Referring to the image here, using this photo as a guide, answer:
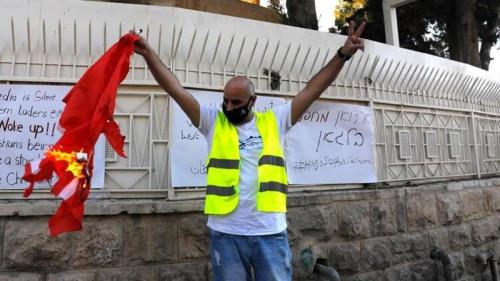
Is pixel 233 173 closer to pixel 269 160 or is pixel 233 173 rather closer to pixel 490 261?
pixel 269 160

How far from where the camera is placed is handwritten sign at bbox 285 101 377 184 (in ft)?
16.2

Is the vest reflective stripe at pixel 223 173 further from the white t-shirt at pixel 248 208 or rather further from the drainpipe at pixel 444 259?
the drainpipe at pixel 444 259

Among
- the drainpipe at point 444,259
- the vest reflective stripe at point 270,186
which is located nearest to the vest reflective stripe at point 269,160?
the vest reflective stripe at point 270,186

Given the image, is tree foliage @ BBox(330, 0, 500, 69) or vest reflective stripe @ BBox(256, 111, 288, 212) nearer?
vest reflective stripe @ BBox(256, 111, 288, 212)

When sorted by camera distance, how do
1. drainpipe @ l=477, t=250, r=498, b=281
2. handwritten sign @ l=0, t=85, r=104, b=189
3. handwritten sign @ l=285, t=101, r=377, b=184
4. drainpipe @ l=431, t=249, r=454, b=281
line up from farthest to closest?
drainpipe @ l=477, t=250, r=498, b=281 → drainpipe @ l=431, t=249, r=454, b=281 → handwritten sign @ l=285, t=101, r=377, b=184 → handwritten sign @ l=0, t=85, r=104, b=189

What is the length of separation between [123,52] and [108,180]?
1589 millimetres

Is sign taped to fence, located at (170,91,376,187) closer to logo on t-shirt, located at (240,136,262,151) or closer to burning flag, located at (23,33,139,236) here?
burning flag, located at (23,33,139,236)

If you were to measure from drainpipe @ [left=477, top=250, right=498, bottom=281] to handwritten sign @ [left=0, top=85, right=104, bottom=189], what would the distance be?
5.05m

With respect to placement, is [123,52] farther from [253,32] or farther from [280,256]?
[253,32]

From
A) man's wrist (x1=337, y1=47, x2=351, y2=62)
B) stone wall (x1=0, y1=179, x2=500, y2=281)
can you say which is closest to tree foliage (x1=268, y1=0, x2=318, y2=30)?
stone wall (x1=0, y1=179, x2=500, y2=281)

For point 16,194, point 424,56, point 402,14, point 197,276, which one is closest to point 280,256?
point 197,276

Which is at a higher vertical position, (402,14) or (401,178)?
(402,14)

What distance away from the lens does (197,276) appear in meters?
4.07

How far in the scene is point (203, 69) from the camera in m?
4.58
